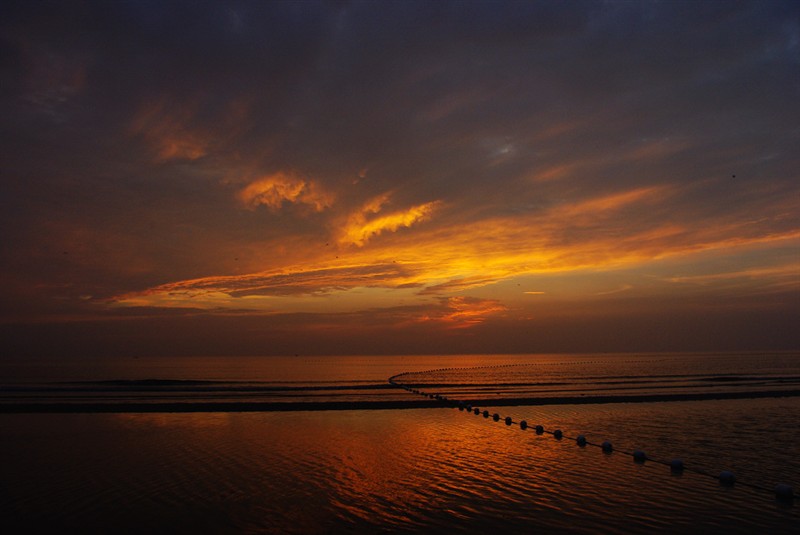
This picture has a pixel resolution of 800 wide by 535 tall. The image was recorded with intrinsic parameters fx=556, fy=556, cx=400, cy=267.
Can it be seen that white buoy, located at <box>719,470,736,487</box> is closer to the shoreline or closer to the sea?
the sea

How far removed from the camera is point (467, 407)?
37.8 meters

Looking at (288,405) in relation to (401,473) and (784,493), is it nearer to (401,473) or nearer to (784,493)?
(401,473)

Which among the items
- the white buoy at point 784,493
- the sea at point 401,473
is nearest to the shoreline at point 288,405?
the sea at point 401,473

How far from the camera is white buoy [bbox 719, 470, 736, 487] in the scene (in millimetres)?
16300

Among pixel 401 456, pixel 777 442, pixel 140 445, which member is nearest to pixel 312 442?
pixel 401 456

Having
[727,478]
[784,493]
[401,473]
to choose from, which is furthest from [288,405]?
[784,493]

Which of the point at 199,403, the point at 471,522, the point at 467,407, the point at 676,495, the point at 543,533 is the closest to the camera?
the point at 543,533

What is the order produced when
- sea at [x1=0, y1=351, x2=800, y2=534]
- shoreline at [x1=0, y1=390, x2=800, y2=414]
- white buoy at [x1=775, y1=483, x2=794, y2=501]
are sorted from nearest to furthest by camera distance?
1. sea at [x1=0, y1=351, x2=800, y2=534]
2. white buoy at [x1=775, y1=483, x2=794, y2=501]
3. shoreline at [x1=0, y1=390, x2=800, y2=414]

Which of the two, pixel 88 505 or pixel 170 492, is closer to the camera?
pixel 88 505

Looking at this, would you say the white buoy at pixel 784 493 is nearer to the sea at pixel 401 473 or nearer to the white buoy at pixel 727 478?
the sea at pixel 401 473

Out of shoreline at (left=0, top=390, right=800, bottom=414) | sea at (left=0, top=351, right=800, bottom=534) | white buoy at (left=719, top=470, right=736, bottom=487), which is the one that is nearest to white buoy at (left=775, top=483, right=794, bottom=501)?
sea at (left=0, top=351, right=800, bottom=534)

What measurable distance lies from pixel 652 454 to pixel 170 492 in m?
16.8

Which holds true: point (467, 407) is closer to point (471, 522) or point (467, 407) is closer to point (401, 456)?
point (401, 456)

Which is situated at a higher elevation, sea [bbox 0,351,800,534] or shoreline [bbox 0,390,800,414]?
shoreline [bbox 0,390,800,414]
